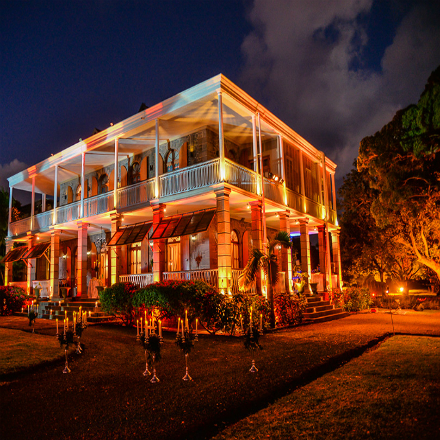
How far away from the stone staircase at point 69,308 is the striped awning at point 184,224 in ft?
12.4

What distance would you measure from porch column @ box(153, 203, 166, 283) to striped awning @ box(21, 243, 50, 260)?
31.7 ft

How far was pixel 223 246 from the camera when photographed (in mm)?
13344

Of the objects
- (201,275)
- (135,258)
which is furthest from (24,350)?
(135,258)

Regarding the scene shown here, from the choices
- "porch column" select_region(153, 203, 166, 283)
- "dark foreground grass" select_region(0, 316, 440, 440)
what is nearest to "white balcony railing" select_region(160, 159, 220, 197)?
"porch column" select_region(153, 203, 166, 283)

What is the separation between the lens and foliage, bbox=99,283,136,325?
13.6 m

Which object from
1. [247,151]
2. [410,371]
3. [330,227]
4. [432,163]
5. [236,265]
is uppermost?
[247,151]

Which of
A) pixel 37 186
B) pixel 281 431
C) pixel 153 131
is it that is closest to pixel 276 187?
pixel 153 131

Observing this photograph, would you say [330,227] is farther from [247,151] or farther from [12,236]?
[12,236]

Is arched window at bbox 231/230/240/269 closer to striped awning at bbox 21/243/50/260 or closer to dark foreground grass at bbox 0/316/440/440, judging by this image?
dark foreground grass at bbox 0/316/440/440

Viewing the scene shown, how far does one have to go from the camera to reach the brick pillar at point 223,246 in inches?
520

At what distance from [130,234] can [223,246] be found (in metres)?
5.74

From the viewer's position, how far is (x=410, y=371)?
21.7 ft

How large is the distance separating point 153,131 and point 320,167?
10.8 meters

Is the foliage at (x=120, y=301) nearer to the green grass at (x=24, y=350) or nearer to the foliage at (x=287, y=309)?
the green grass at (x=24, y=350)
